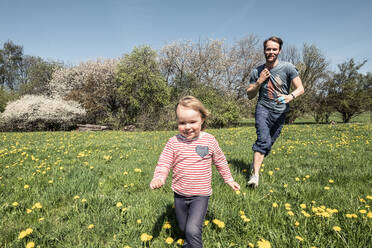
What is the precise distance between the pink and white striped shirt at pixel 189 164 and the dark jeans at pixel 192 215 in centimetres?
8

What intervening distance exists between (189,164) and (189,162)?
2cm

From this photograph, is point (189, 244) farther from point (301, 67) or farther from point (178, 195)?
point (301, 67)

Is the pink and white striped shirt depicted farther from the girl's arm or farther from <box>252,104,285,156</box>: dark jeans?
<box>252,104,285,156</box>: dark jeans

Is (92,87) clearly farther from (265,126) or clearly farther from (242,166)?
(265,126)

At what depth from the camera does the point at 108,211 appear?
2402 mm

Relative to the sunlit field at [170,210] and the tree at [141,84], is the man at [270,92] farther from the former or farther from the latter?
the tree at [141,84]

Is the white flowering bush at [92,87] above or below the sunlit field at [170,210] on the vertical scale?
above

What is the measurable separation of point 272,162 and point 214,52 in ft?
77.4

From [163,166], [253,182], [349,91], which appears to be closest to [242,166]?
[253,182]

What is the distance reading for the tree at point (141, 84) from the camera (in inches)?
766

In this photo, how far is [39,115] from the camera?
17.7m

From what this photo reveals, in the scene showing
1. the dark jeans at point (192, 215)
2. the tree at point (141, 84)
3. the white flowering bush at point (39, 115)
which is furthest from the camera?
the tree at point (141, 84)

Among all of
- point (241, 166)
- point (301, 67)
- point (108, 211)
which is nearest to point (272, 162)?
point (241, 166)

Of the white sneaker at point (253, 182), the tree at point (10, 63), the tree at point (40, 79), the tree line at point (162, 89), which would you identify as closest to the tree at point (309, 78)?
the tree line at point (162, 89)
